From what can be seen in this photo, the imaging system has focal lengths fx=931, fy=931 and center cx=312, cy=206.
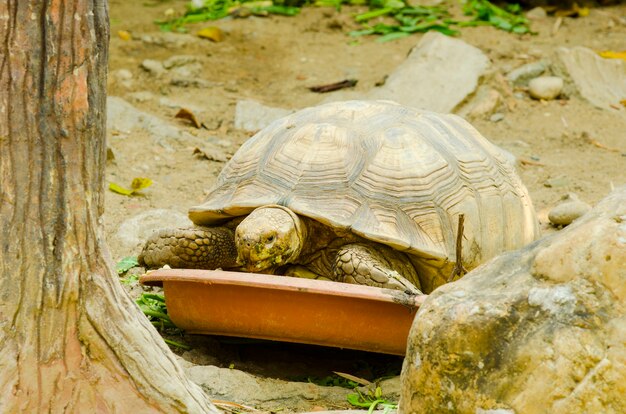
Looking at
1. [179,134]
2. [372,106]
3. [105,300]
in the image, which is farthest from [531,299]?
[179,134]

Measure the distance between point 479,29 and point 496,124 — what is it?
1939 millimetres

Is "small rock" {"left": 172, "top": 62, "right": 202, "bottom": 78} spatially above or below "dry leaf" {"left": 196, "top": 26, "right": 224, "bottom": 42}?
below

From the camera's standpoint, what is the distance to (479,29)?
27.2ft

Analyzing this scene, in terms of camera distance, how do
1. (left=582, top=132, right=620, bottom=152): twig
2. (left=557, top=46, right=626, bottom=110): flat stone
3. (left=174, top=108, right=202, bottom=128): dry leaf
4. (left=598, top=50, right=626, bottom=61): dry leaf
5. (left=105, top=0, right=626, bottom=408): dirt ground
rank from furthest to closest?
(left=598, top=50, right=626, bottom=61): dry leaf
(left=557, top=46, right=626, bottom=110): flat stone
(left=174, top=108, right=202, bottom=128): dry leaf
(left=582, top=132, right=620, bottom=152): twig
(left=105, top=0, right=626, bottom=408): dirt ground

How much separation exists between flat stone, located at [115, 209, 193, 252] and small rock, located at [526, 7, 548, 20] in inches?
208

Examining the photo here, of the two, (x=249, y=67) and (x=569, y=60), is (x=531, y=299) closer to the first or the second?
(x=569, y=60)

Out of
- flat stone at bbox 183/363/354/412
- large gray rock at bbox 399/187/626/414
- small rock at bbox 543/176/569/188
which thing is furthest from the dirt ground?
large gray rock at bbox 399/187/626/414

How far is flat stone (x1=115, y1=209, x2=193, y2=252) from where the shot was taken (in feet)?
13.9

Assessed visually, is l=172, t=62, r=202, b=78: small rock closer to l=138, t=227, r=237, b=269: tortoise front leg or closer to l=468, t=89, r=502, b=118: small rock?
l=468, t=89, r=502, b=118: small rock

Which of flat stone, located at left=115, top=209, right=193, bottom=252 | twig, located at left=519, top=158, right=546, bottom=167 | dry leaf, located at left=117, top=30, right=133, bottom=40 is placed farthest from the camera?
dry leaf, located at left=117, top=30, right=133, bottom=40

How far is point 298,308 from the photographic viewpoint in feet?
9.75

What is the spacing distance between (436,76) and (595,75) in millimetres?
1278

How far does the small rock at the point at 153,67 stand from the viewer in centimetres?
732

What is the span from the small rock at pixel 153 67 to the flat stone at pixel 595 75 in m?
3.12
